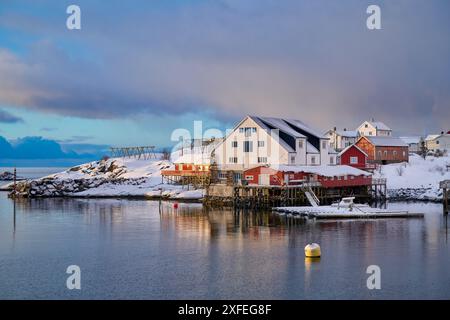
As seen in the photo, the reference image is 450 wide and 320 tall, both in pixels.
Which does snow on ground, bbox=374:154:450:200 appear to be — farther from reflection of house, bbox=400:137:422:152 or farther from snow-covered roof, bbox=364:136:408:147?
reflection of house, bbox=400:137:422:152

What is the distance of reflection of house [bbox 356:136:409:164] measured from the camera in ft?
292

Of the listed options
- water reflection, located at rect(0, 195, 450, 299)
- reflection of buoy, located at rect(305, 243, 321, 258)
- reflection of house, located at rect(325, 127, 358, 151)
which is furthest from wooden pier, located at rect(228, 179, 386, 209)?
reflection of house, located at rect(325, 127, 358, 151)

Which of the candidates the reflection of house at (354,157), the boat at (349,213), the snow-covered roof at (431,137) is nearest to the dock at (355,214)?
the boat at (349,213)

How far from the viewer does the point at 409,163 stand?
85.4 metres

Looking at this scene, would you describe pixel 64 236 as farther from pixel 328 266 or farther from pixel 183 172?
pixel 183 172

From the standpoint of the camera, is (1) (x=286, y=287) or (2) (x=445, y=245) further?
(2) (x=445, y=245)

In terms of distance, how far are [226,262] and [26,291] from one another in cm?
1001

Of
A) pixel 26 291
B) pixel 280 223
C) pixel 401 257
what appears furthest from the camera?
pixel 280 223

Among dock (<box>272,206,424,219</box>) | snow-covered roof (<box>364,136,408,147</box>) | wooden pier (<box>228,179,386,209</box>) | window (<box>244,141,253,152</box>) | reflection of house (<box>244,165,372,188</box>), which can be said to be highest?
snow-covered roof (<box>364,136,408,147</box>)

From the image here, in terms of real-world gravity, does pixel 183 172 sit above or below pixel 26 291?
above

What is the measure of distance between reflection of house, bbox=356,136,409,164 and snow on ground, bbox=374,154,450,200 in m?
3.32

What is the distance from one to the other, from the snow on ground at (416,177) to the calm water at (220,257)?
18.7 meters

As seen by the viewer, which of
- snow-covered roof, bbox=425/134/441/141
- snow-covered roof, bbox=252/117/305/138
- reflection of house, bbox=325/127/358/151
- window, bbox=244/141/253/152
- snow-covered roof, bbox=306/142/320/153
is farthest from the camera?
snow-covered roof, bbox=425/134/441/141
